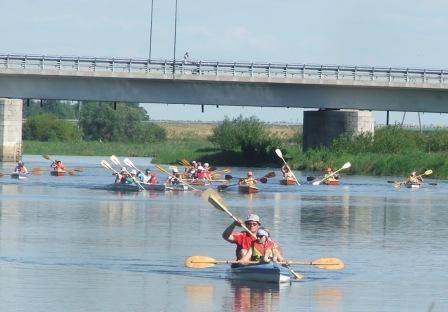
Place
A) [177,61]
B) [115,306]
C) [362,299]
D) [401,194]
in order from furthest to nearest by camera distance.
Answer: [177,61] < [401,194] < [362,299] < [115,306]

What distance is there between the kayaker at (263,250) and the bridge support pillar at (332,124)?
6323 cm

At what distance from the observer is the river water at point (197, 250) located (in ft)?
93.9

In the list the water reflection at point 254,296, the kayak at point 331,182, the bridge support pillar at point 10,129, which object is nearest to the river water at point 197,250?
the water reflection at point 254,296

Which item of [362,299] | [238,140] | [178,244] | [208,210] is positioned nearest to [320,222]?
[208,210]

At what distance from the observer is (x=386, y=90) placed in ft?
300

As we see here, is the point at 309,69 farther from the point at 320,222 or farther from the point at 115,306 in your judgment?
the point at 115,306

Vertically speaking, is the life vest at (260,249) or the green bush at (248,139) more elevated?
the green bush at (248,139)

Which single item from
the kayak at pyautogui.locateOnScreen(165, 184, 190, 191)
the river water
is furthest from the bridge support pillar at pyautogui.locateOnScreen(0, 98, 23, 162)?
the river water

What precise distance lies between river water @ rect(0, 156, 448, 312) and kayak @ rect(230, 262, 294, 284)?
0.25m

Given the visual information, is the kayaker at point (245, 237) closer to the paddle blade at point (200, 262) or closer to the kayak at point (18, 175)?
the paddle blade at point (200, 262)

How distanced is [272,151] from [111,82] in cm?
1934

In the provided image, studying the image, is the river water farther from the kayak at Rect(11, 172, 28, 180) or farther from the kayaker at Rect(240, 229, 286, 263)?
the kayak at Rect(11, 172, 28, 180)

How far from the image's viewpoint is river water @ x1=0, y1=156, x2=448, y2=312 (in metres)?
28.6

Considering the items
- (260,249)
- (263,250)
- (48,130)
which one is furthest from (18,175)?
(48,130)
